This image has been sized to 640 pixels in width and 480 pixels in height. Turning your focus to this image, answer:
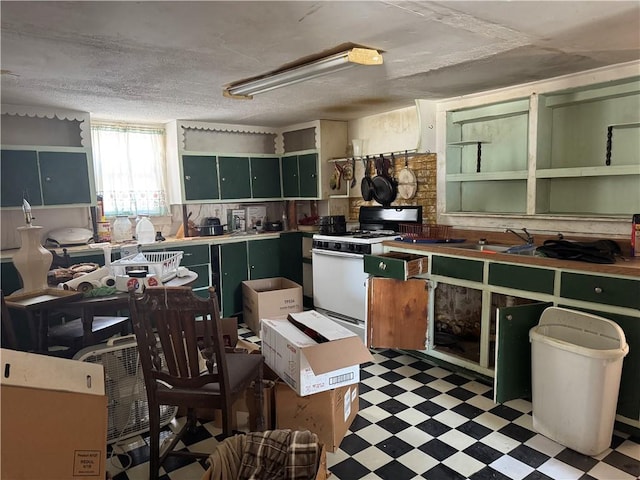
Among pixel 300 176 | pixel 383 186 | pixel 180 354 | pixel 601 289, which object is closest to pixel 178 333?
pixel 180 354

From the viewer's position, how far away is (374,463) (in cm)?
215

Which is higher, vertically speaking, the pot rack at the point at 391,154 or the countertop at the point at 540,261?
the pot rack at the point at 391,154

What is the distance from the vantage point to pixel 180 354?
195cm

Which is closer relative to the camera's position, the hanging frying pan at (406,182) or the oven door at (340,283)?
the oven door at (340,283)

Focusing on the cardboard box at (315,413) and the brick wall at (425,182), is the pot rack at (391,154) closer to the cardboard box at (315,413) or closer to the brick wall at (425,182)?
the brick wall at (425,182)

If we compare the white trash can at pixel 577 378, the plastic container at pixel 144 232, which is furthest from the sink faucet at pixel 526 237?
the plastic container at pixel 144 232

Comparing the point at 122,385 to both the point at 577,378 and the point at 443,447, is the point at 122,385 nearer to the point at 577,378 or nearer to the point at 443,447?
the point at 443,447

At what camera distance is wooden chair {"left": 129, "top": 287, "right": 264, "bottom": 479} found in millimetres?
1901

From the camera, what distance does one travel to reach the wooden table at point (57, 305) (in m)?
2.29

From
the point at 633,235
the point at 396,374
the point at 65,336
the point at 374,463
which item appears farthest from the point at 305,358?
the point at 633,235

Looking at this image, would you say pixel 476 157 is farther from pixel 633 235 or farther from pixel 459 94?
pixel 633 235

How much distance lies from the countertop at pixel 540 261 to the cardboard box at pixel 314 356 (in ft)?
3.75

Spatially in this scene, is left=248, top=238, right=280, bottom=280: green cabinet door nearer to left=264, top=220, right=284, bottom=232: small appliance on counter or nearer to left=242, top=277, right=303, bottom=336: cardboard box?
left=264, top=220, right=284, bottom=232: small appliance on counter

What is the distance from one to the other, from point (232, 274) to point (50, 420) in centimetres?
306
